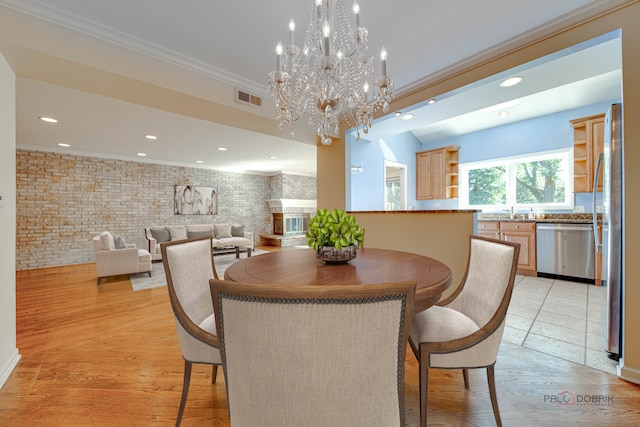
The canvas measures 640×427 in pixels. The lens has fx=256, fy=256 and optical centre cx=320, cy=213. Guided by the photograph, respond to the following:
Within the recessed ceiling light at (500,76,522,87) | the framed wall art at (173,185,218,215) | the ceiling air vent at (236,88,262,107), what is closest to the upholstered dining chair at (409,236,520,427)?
the recessed ceiling light at (500,76,522,87)

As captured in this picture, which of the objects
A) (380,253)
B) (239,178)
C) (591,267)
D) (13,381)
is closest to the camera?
(13,381)

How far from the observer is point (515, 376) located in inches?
64.6

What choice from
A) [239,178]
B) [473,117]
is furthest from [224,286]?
[239,178]

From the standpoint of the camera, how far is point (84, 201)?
5332 mm

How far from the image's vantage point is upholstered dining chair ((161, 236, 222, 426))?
116 cm

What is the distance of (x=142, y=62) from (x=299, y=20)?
4.72 ft

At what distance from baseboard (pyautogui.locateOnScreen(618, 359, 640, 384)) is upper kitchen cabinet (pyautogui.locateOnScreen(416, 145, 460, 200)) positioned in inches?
157

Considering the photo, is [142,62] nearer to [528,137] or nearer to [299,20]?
[299,20]

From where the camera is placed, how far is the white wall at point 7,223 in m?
1.63

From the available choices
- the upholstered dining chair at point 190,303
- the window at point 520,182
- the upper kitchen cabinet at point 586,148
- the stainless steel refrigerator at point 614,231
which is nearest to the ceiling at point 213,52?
the upper kitchen cabinet at point 586,148

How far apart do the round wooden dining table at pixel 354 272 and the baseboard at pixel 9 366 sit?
5.48 feet

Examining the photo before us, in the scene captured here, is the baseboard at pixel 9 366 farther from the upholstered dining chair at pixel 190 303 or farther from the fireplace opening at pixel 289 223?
the fireplace opening at pixel 289 223

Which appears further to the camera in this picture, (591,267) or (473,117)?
(473,117)

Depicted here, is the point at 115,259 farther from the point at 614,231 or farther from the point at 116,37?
the point at 614,231
